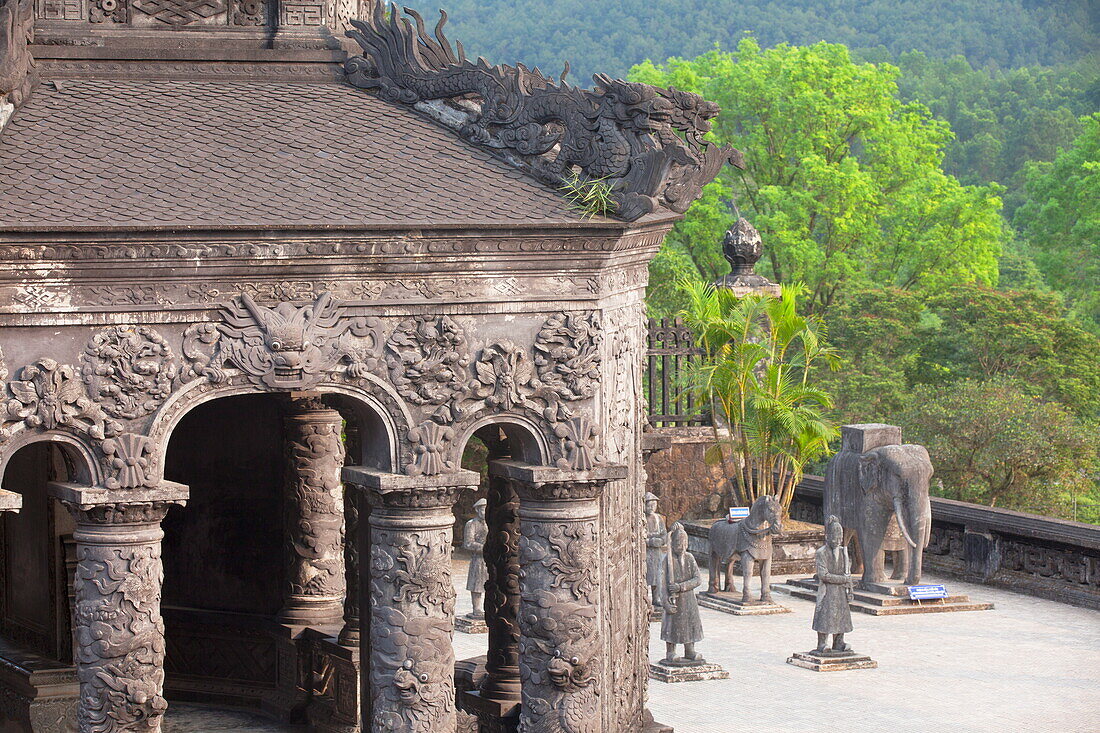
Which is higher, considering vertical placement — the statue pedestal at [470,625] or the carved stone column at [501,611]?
the carved stone column at [501,611]

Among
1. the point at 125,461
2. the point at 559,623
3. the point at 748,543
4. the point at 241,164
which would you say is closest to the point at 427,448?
the point at 559,623

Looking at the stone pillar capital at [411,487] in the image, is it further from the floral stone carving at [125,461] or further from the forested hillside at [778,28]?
the forested hillside at [778,28]

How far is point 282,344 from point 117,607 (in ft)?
5.40

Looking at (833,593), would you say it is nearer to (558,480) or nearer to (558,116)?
(558,480)

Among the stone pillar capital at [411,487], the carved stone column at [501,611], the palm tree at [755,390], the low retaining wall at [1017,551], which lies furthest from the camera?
the palm tree at [755,390]

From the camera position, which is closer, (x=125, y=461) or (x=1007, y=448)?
Result: (x=125, y=461)

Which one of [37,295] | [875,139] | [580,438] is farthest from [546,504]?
[875,139]

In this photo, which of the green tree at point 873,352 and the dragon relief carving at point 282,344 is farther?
the green tree at point 873,352

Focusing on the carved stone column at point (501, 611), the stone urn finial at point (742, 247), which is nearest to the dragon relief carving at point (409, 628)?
the carved stone column at point (501, 611)

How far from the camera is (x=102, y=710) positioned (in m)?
9.52

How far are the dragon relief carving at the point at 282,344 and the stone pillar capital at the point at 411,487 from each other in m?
0.59

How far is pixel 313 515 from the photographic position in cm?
1376

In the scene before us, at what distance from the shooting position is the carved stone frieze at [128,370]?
9430 millimetres

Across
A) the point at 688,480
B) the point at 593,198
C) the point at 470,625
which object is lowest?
the point at 470,625
